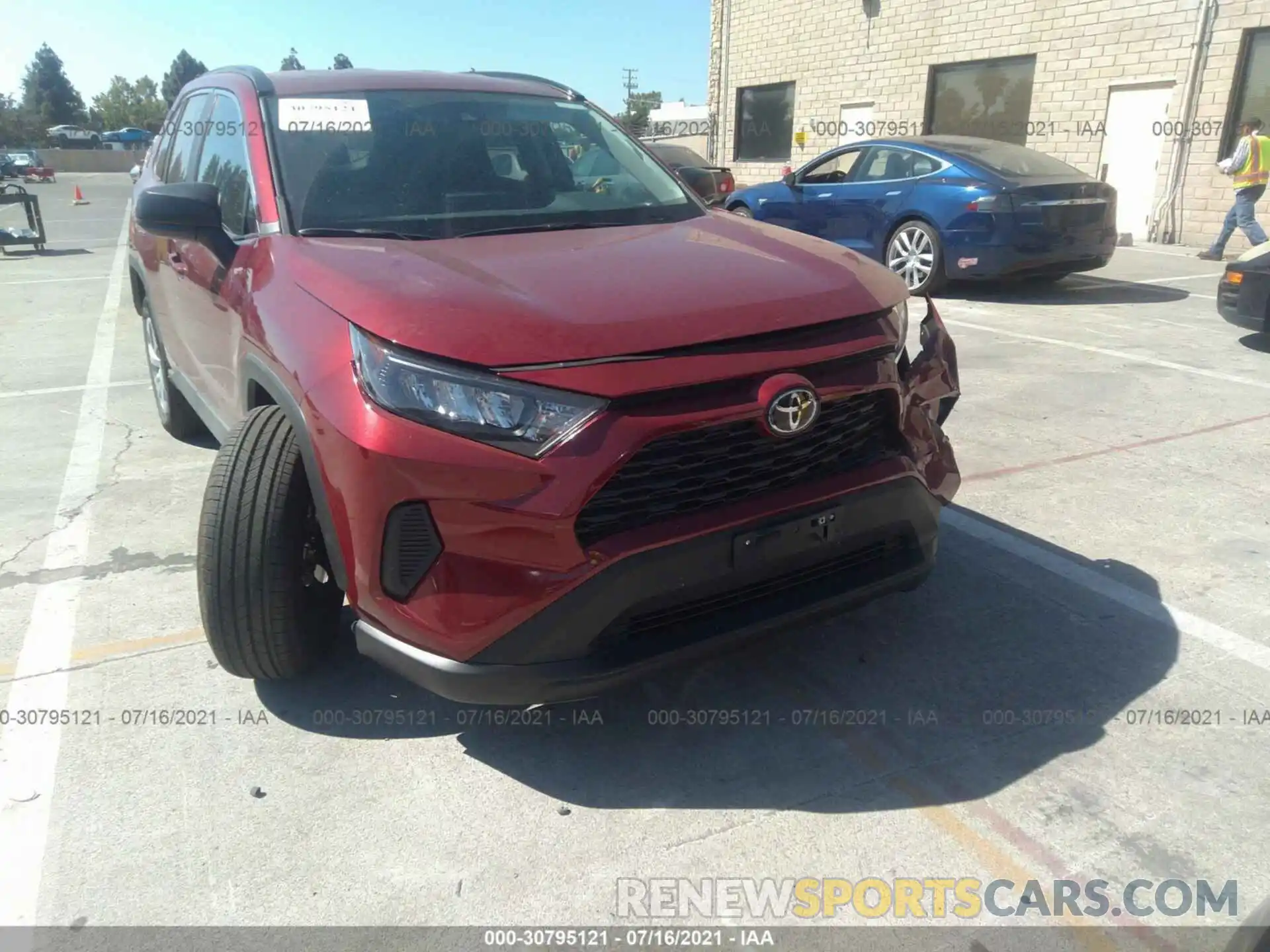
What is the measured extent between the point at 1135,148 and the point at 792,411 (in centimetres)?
1468

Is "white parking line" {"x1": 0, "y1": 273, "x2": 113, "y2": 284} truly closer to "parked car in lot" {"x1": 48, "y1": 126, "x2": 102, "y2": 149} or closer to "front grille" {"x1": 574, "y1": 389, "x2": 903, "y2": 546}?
"front grille" {"x1": 574, "y1": 389, "x2": 903, "y2": 546}

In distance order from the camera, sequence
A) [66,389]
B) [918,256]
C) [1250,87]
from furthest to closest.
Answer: [1250,87] < [918,256] < [66,389]

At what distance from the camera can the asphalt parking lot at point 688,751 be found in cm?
220

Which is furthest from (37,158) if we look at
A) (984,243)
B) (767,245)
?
(767,245)

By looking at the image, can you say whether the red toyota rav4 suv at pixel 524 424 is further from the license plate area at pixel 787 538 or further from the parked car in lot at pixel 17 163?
the parked car in lot at pixel 17 163

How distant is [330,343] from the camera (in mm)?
2299

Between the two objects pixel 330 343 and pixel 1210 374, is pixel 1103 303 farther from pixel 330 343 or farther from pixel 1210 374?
pixel 330 343

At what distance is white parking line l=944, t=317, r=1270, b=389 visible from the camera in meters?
6.15

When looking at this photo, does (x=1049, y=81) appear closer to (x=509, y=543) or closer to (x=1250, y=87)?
(x=1250, y=87)

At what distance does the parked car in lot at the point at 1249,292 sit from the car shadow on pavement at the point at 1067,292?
2.27 metres

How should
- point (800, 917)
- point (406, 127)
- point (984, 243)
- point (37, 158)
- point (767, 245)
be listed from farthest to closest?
point (37, 158) → point (984, 243) → point (406, 127) → point (767, 245) → point (800, 917)

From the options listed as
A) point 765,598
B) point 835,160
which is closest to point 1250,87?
point 835,160

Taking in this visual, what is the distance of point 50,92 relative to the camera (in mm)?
98875

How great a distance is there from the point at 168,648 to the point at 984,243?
7622 mm
